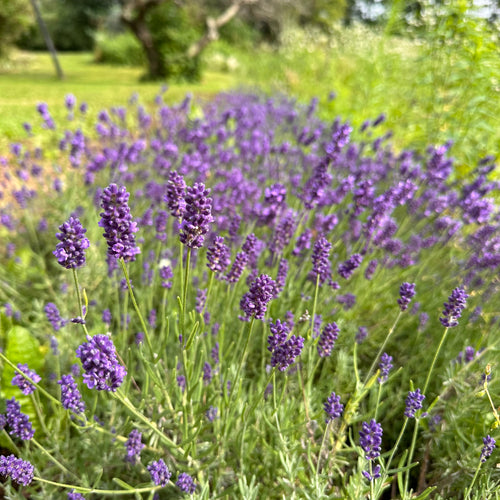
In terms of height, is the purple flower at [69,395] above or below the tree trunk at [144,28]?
below

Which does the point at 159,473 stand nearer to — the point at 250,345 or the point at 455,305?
the point at 250,345

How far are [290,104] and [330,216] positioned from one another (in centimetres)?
489

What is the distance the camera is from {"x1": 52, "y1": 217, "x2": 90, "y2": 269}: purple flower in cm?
100

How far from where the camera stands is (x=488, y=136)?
4.40m

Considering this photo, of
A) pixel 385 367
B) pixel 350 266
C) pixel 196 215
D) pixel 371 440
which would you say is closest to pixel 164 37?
pixel 350 266

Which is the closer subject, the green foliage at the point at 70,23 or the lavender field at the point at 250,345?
the lavender field at the point at 250,345

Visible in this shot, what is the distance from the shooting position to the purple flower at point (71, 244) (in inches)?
39.4

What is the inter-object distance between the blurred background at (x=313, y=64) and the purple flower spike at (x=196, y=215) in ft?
12.1

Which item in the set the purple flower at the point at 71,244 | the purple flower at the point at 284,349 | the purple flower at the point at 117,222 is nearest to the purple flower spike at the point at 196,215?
the purple flower at the point at 117,222

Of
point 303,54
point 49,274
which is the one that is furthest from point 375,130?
point 303,54

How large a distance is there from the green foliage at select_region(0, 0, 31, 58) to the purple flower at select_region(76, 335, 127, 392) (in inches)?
568

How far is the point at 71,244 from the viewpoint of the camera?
1.02m

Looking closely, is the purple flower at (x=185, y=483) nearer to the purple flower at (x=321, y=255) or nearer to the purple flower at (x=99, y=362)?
the purple flower at (x=99, y=362)

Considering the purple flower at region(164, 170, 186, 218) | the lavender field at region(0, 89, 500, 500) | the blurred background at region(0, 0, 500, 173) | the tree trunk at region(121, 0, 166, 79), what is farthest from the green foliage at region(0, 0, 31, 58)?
the purple flower at region(164, 170, 186, 218)
